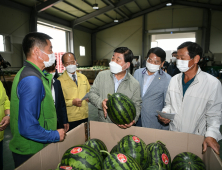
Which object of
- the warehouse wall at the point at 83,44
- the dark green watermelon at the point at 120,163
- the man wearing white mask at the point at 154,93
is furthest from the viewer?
the warehouse wall at the point at 83,44

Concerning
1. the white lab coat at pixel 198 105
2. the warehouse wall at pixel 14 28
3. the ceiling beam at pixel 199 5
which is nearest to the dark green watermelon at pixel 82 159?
the white lab coat at pixel 198 105

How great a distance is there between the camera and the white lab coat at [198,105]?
1462mm

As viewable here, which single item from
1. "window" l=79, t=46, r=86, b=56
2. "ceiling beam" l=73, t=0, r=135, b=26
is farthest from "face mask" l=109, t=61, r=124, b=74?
"window" l=79, t=46, r=86, b=56

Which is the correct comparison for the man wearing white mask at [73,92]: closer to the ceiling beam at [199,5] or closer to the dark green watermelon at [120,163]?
the dark green watermelon at [120,163]

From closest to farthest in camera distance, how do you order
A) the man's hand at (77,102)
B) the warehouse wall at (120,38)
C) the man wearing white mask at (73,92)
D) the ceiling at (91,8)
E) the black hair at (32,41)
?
the black hair at (32,41), the man's hand at (77,102), the man wearing white mask at (73,92), the ceiling at (91,8), the warehouse wall at (120,38)

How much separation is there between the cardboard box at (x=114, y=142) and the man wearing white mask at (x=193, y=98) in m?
0.19

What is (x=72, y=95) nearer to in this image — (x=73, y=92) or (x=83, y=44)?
(x=73, y=92)

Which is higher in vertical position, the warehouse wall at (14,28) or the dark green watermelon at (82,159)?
the warehouse wall at (14,28)

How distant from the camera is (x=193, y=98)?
5.09ft

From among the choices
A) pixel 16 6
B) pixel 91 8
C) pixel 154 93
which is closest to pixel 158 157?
pixel 154 93

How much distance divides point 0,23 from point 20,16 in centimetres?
142

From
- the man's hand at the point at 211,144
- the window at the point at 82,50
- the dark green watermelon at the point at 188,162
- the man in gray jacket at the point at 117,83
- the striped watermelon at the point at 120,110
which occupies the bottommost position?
the dark green watermelon at the point at 188,162

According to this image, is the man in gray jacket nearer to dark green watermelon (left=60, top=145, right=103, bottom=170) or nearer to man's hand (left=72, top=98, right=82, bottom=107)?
man's hand (left=72, top=98, right=82, bottom=107)

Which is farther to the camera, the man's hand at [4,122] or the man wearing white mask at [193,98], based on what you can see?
the man's hand at [4,122]
